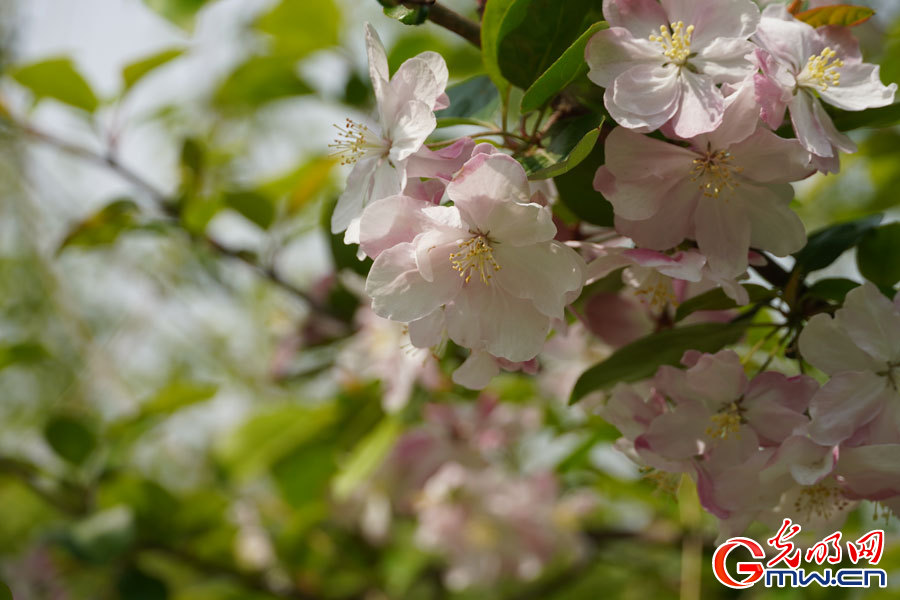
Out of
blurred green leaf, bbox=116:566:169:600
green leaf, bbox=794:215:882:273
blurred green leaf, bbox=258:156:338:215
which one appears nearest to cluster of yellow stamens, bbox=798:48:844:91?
green leaf, bbox=794:215:882:273

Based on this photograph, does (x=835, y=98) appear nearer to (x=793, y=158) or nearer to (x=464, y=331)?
(x=793, y=158)

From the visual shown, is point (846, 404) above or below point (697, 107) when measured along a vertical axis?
below

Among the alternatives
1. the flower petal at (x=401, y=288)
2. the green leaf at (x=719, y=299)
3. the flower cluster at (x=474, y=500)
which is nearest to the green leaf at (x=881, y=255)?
the green leaf at (x=719, y=299)

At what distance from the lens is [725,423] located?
521 mm

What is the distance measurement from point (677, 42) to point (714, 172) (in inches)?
3.2

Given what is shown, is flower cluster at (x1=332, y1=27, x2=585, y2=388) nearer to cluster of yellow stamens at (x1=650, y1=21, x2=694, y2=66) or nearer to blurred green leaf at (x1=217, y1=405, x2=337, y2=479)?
cluster of yellow stamens at (x1=650, y1=21, x2=694, y2=66)

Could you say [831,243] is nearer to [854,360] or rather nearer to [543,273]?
[854,360]

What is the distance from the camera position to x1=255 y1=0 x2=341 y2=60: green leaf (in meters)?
1.26

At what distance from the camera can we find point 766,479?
497mm

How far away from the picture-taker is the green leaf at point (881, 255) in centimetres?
61

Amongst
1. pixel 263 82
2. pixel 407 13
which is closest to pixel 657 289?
pixel 407 13

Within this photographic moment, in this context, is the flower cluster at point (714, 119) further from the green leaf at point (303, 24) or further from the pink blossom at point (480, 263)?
the green leaf at point (303, 24)

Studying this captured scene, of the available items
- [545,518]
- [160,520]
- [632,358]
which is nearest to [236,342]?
[160,520]

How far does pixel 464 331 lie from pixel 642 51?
20cm
